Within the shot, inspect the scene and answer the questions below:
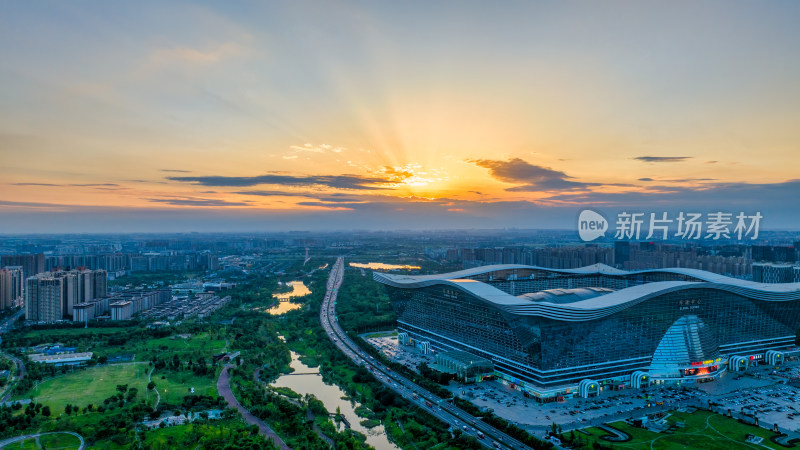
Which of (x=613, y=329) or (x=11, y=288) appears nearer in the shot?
(x=613, y=329)

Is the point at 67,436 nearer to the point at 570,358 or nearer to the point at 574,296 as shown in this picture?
the point at 570,358

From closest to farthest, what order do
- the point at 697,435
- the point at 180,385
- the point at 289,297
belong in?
the point at 697,435 < the point at 180,385 < the point at 289,297

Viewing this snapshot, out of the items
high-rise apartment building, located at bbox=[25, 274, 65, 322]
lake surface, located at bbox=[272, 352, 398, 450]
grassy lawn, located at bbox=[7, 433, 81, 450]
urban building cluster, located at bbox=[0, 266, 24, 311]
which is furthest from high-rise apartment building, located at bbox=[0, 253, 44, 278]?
grassy lawn, located at bbox=[7, 433, 81, 450]

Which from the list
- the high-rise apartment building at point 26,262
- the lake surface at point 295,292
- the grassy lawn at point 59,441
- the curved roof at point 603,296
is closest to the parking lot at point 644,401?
the curved roof at point 603,296

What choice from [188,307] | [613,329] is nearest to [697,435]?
[613,329]

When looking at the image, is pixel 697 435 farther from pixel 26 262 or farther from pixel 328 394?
pixel 26 262

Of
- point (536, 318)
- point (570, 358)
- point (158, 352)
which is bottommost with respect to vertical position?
point (158, 352)

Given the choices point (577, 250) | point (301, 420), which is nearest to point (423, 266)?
point (577, 250)
